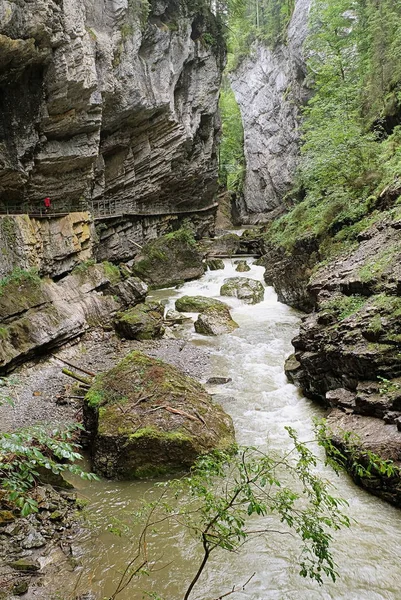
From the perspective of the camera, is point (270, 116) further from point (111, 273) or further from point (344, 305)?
point (344, 305)

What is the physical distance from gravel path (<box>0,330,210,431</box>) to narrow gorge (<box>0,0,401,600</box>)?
86mm

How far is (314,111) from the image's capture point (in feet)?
69.3

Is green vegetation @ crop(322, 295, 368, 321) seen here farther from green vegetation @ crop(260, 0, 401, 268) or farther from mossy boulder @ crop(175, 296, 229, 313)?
mossy boulder @ crop(175, 296, 229, 313)

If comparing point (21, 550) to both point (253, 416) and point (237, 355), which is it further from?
point (237, 355)

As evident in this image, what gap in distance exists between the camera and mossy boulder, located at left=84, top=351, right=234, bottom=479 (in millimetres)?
7500

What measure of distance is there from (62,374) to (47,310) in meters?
3.14

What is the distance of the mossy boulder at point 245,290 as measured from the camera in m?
20.6

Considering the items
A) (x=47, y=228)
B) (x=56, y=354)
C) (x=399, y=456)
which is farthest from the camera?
(x=47, y=228)

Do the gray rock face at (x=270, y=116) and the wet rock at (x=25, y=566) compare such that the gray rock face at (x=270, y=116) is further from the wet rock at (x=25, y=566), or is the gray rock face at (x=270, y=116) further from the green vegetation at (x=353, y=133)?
the wet rock at (x=25, y=566)

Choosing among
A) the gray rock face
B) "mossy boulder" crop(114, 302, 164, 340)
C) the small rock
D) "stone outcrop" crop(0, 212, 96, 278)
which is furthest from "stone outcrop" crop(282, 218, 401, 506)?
the gray rock face

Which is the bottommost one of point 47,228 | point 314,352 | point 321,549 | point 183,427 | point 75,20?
point 183,427

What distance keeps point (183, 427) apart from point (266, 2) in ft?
177

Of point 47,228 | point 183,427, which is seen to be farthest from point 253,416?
point 47,228

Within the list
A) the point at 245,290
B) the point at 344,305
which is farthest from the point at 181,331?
the point at 344,305
